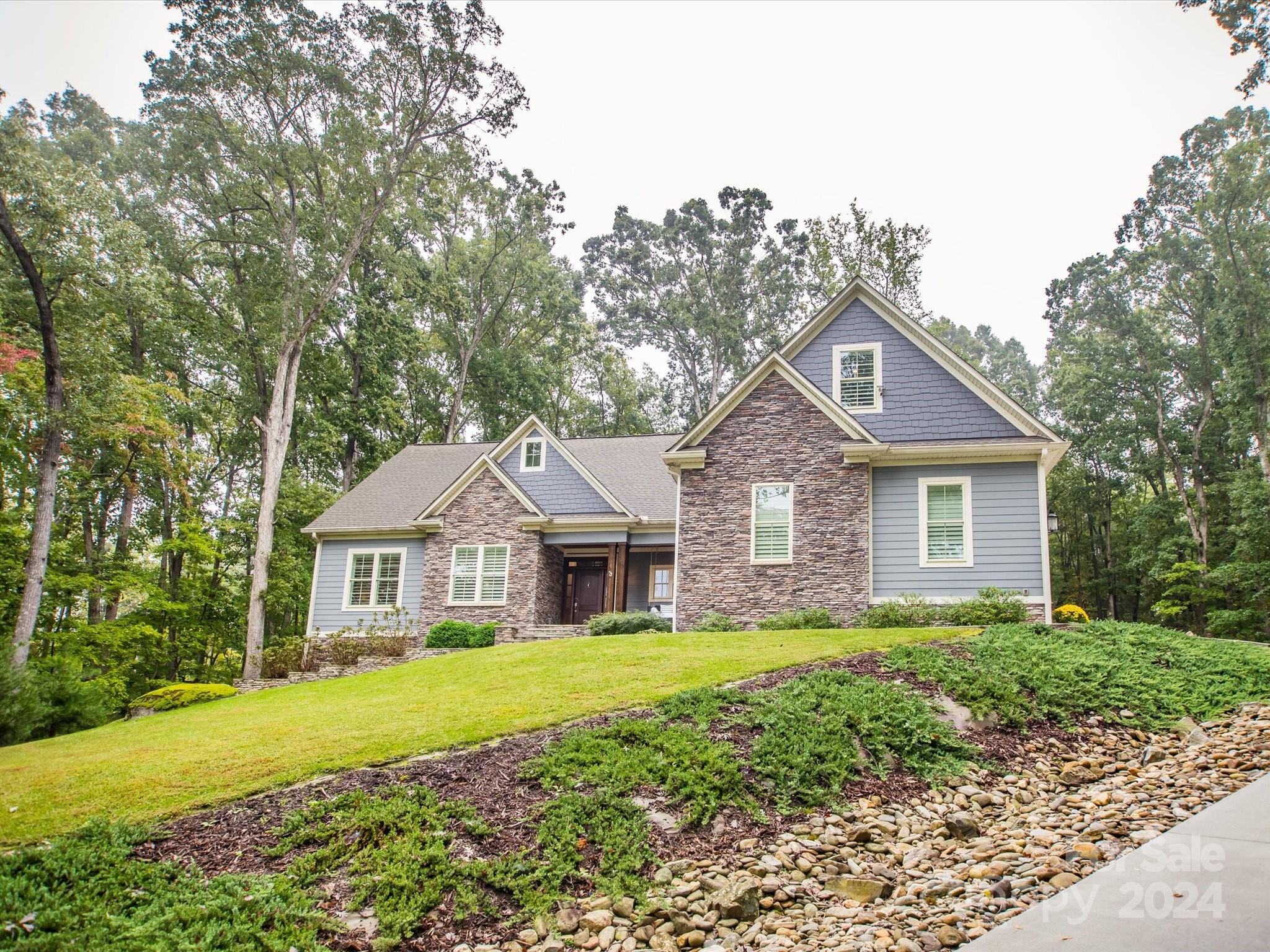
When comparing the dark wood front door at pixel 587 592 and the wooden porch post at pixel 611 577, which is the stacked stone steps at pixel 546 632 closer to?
the wooden porch post at pixel 611 577

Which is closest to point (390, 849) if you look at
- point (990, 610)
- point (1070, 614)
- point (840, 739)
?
point (840, 739)

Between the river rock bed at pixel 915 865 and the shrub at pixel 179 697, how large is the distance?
14.1 metres

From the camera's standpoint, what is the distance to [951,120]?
51.8ft

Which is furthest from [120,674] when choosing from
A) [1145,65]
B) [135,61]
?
[1145,65]

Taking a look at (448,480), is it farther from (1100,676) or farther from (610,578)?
(1100,676)

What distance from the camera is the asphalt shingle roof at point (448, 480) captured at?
21.9 m

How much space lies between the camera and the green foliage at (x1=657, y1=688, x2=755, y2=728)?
7.52 metres

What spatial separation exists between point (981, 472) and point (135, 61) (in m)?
24.8

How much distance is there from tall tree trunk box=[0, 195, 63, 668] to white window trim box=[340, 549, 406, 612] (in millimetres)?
8163

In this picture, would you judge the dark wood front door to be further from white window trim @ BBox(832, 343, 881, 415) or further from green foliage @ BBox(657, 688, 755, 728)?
green foliage @ BBox(657, 688, 755, 728)

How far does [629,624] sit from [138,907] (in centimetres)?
1289

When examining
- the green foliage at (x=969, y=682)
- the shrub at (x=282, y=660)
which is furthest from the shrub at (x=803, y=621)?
the shrub at (x=282, y=660)

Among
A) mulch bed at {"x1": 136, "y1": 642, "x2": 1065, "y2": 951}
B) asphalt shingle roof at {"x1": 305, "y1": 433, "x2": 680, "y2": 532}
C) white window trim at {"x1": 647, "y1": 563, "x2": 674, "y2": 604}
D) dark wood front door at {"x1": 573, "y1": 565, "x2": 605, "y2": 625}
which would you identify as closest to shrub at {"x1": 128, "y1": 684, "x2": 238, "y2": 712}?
asphalt shingle roof at {"x1": 305, "y1": 433, "x2": 680, "y2": 532}

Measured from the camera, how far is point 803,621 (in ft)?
49.3
